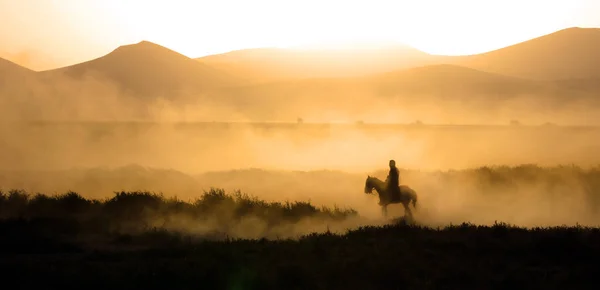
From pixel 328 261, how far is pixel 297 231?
730 cm

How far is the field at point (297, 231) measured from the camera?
14023 millimetres

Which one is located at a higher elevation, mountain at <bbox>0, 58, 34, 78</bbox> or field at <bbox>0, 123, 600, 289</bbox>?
mountain at <bbox>0, 58, 34, 78</bbox>

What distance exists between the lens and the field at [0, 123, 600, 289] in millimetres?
14023

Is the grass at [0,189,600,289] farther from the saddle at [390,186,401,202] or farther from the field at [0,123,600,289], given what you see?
the saddle at [390,186,401,202]

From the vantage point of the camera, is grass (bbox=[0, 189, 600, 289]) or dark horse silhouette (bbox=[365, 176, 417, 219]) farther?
dark horse silhouette (bbox=[365, 176, 417, 219])

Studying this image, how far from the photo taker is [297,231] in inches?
888

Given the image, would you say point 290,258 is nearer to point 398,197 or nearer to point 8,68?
point 398,197

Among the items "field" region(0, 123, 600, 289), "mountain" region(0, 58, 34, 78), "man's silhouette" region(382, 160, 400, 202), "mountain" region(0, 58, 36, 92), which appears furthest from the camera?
"mountain" region(0, 58, 34, 78)

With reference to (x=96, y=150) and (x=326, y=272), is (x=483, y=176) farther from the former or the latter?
(x=96, y=150)

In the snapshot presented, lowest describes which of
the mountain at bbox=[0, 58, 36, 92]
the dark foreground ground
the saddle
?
the dark foreground ground

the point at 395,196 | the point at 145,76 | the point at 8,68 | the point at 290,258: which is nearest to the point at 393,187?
the point at 395,196

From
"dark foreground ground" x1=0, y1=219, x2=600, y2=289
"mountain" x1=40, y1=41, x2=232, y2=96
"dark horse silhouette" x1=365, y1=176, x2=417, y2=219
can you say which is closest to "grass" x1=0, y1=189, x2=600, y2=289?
"dark foreground ground" x1=0, y1=219, x2=600, y2=289

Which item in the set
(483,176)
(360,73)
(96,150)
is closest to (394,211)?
(483,176)

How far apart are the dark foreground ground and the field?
0.04 m
